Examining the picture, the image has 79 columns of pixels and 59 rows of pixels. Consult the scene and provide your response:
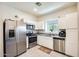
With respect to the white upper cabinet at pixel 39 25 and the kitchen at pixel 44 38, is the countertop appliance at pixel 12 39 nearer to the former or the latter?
the kitchen at pixel 44 38

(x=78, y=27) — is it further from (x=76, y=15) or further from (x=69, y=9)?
(x=69, y=9)

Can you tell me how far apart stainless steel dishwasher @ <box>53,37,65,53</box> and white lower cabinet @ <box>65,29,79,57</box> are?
0.23 meters

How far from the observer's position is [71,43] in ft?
10.4

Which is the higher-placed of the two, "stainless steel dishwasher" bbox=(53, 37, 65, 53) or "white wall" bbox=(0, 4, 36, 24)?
"white wall" bbox=(0, 4, 36, 24)

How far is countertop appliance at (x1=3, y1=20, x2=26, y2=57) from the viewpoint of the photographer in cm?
289

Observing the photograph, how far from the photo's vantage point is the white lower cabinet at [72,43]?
302 centimetres

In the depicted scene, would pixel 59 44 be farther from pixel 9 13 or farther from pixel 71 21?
pixel 9 13

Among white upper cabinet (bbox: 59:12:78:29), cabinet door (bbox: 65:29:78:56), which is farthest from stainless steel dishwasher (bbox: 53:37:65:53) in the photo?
white upper cabinet (bbox: 59:12:78:29)

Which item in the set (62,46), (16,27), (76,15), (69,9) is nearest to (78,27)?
(76,15)

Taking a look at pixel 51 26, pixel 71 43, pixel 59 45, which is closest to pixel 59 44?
pixel 59 45

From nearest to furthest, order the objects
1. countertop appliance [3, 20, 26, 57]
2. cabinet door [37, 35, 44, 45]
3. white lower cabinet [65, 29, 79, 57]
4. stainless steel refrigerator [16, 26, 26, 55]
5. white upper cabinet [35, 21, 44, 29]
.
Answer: countertop appliance [3, 20, 26, 57], white lower cabinet [65, 29, 79, 57], stainless steel refrigerator [16, 26, 26, 55], cabinet door [37, 35, 44, 45], white upper cabinet [35, 21, 44, 29]

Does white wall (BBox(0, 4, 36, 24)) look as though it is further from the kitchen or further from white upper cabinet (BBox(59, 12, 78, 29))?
white upper cabinet (BBox(59, 12, 78, 29))

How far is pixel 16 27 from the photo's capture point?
3293 millimetres

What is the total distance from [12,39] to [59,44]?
7.49ft
